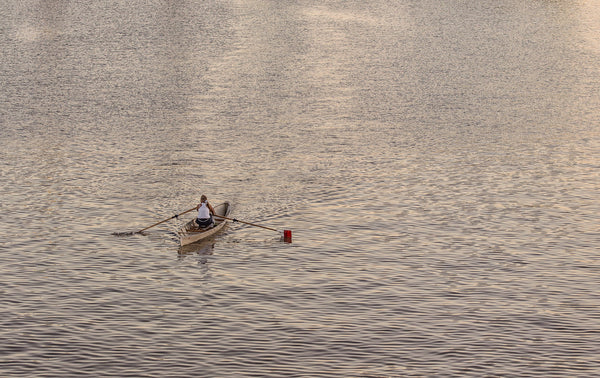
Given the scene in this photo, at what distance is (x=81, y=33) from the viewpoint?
5581 inches

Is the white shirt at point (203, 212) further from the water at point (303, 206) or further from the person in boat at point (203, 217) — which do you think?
the water at point (303, 206)

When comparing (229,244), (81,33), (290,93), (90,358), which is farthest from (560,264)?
(81,33)

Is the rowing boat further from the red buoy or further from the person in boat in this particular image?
the red buoy

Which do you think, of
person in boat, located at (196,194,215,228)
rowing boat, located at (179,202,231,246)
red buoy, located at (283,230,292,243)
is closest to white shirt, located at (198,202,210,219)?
person in boat, located at (196,194,215,228)

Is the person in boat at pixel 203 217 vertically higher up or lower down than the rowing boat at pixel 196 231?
higher up

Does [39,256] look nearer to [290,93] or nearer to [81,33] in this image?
[290,93]

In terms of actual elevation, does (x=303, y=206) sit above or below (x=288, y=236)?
above

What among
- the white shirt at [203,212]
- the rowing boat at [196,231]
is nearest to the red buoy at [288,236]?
the rowing boat at [196,231]

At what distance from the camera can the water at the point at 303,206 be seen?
121ft

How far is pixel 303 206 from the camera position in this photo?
193 feet

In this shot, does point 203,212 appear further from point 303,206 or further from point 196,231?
point 303,206

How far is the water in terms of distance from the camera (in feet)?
121

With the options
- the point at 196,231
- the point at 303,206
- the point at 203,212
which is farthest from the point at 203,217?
the point at 303,206

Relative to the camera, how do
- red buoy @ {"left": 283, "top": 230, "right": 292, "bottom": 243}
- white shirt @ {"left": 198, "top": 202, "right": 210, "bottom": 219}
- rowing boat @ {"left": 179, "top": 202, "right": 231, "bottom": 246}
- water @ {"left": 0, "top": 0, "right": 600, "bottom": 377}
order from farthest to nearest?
white shirt @ {"left": 198, "top": 202, "right": 210, "bottom": 219} → red buoy @ {"left": 283, "top": 230, "right": 292, "bottom": 243} → rowing boat @ {"left": 179, "top": 202, "right": 231, "bottom": 246} → water @ {"left": 0, "top": 0, "right": 600, "bottom": 377}
